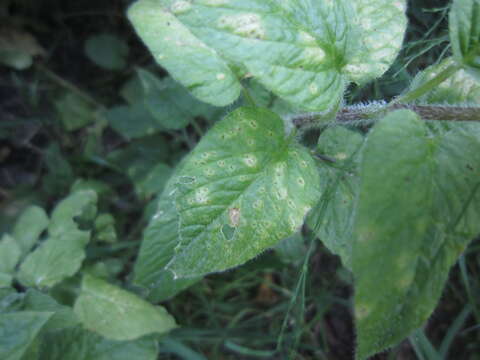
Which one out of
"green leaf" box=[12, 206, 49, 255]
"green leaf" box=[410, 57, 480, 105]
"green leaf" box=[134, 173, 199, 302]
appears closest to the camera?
"green leaf" box=[410, 57, 480, 105]

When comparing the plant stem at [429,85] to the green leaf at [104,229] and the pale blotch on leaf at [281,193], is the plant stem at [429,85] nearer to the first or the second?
the pale blotch on leaf at [281,193]

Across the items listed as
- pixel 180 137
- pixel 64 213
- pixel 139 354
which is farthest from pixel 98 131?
pixel 139 354

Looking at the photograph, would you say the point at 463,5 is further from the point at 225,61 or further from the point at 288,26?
the point at 225,61

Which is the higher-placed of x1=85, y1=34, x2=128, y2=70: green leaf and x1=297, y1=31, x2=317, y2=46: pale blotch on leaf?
x1=297, y1=31, x2=317, y2=46: pale blotch on leaf

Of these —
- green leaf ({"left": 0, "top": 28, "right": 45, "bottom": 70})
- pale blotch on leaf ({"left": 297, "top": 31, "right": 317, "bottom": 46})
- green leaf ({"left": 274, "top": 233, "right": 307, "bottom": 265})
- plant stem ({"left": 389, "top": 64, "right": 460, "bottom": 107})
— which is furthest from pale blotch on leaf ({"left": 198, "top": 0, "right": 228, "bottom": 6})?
green leaf ({"left": 0, "top": 28, "right": 45, "bottom": 70})

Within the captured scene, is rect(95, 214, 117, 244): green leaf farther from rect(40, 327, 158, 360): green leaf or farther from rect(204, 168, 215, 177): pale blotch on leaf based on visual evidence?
rect(204, 168, 215, 177): pale blotch on leaf

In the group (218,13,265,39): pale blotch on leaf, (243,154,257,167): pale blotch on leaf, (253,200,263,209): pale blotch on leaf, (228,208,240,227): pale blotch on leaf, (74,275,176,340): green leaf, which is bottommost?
(74,275,176,340): green leaf

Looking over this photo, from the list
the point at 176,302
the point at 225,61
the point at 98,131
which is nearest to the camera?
the point at 225,61
